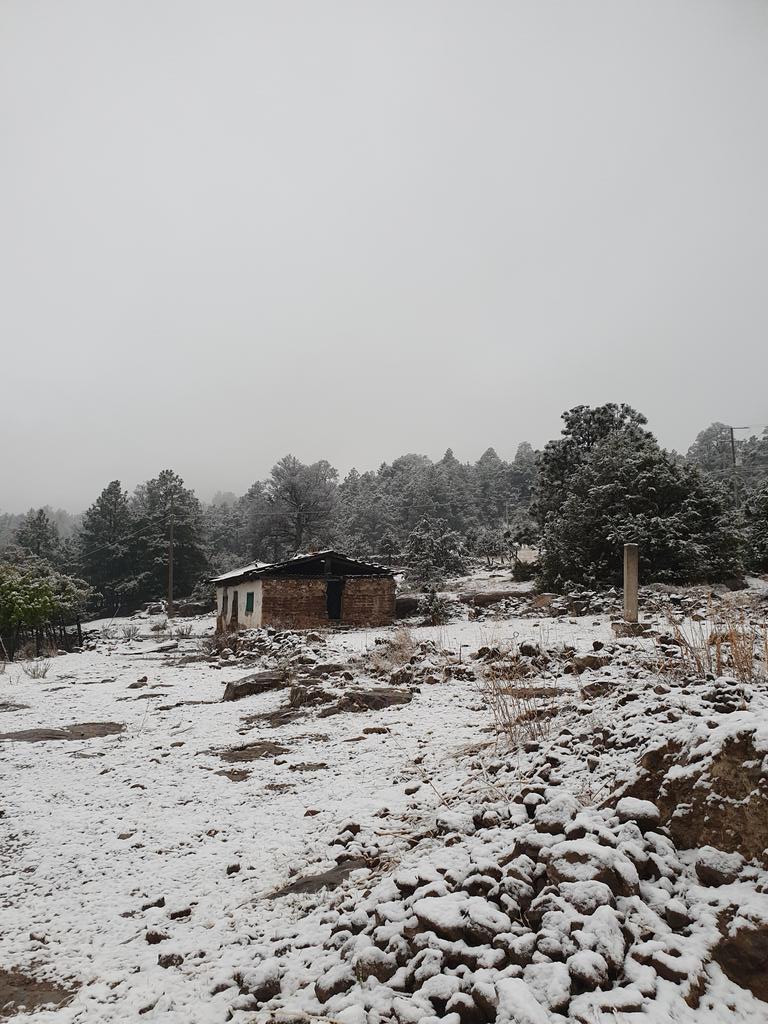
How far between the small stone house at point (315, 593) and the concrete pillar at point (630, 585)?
12.8 m

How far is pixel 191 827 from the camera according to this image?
4.19 metres

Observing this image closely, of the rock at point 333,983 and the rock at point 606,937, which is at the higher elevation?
the rock at point 606,937

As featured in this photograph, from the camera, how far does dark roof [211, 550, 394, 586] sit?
2255 cm

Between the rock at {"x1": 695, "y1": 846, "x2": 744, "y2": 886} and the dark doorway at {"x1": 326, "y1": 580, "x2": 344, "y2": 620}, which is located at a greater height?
the rock at {"x1": 695, "y1": 846, "x2": 744, "y2": 886}

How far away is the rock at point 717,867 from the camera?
94.2 inches

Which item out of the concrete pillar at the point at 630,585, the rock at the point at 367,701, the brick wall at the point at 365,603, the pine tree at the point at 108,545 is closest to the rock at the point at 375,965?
the rock at the point at 367,701

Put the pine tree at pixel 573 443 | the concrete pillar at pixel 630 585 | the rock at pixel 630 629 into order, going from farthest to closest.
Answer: the pine tree at pixel 573 443 → the concrete pillar at pixel 630 585 → the rock at pixel 630 629


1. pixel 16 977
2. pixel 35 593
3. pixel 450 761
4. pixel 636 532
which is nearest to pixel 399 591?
pixel 636 532

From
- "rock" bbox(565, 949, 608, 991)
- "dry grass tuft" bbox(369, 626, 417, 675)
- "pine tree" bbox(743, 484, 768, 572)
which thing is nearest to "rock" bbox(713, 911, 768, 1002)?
"rock" bbox(565, 949, 608, 991)

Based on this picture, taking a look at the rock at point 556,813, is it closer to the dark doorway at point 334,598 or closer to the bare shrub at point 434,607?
the bare shrub at point 434,607

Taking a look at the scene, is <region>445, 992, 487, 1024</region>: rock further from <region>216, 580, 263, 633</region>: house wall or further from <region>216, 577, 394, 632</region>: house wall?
<region>216, 580, 263, 633</region>: house wall

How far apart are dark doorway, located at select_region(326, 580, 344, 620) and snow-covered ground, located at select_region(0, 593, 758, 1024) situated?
50.6 ft

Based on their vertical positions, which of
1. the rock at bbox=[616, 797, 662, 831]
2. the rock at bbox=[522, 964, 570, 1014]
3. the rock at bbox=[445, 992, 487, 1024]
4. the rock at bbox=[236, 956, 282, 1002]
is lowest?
the rock at bbox=[236, 956, 282, 1002]

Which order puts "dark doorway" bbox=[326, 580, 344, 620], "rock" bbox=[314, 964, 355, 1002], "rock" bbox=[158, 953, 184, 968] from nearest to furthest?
"rock" bbox=[314, 964, 355, 1002]
"rock" bbox=[158, 953, 184, 968]
"dark doorway" bbox=[326, 580, 344, 620]
